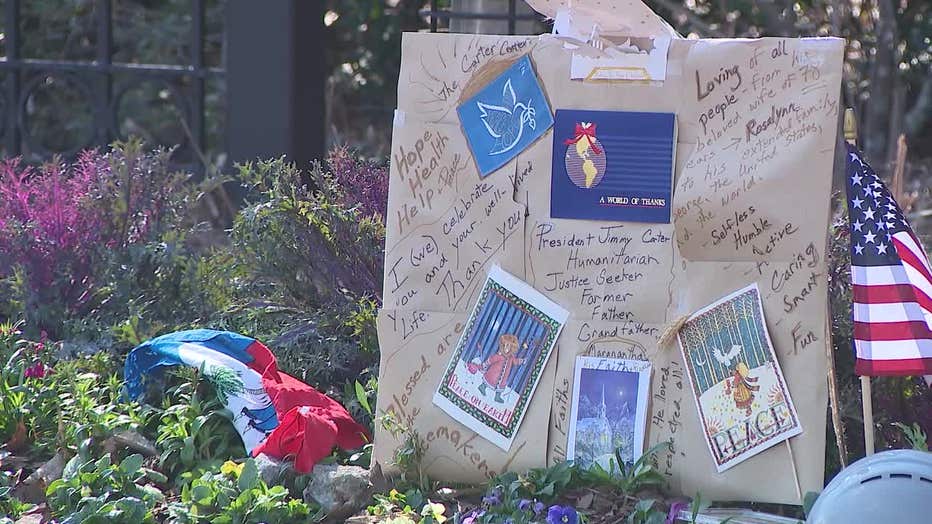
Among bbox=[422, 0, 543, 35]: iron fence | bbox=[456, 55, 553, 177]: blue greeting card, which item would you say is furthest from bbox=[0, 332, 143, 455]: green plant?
bbox=[422, 0, 543, 35]: iron fence

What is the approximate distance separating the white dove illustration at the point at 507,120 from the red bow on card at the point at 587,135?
0.12m

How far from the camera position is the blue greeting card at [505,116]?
134 inches

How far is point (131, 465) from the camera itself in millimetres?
3438

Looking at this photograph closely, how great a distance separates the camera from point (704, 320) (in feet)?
10.8

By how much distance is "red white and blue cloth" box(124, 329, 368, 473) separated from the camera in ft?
11.5

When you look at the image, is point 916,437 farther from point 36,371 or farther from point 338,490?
point 36,371

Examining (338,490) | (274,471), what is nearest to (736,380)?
(338,490)

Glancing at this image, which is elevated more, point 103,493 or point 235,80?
point 235,80

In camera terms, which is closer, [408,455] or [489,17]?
[408,455]

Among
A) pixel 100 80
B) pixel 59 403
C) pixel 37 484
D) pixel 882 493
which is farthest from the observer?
pixel 100 80

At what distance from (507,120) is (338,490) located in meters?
1.10

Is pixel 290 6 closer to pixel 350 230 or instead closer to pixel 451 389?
pixel 350 230

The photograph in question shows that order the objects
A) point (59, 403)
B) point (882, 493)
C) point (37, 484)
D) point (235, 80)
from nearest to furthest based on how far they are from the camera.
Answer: point (882, 493)
point (37, 484)
point (59, 403)
point (235, 80)

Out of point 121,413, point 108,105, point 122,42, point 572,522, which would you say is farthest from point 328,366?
point 122,42
